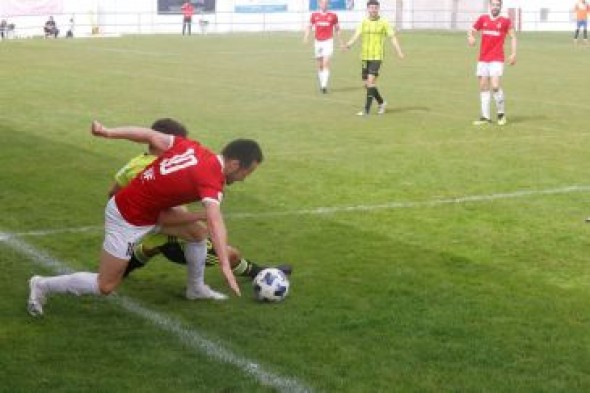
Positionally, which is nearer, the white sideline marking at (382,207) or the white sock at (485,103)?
the white sideline marking at (382,207)

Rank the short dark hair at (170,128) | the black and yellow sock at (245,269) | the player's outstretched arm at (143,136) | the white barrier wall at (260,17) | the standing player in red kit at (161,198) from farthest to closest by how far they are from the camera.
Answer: the white barrier wall at (260,17), the black and yellow sock at (245,269), the short dark hair at (170,128), the player's outstretched arm at (143,136), the standing player in red kit at (161,198)

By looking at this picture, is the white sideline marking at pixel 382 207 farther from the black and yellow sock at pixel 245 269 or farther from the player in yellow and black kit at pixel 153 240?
the black and yellow sock at pixel 245 269

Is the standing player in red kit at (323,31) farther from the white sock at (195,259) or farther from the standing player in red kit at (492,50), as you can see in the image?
the white sock at (195,259)

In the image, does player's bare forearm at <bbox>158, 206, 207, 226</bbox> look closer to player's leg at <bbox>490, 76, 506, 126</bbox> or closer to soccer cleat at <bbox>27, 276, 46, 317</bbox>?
soccer cleat at <bbox>27, 276, 46, 317</bbox>

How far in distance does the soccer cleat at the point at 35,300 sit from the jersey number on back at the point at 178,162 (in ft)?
4.39

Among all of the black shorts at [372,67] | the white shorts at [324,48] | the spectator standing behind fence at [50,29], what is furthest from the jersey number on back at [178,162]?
the spectator standing behind fence at [50,29]

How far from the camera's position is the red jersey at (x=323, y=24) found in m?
26.7

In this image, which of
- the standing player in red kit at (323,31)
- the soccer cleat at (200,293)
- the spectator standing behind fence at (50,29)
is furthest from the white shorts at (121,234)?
the spectator standing behind fence at (50,29)

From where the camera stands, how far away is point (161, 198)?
6980 mm

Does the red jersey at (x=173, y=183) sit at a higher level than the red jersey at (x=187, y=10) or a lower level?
lower

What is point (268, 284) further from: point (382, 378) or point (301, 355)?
point (382, 378)

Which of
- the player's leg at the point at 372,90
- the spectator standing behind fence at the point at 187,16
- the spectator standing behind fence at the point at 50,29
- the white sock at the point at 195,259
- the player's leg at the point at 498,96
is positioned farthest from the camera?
the spectator standing behind fence at the point at 187,16

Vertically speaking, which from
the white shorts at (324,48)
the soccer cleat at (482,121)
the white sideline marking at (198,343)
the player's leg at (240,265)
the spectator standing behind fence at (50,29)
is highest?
the spectator standing behind fence at (50,29)

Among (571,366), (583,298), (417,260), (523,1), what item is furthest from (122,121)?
(523,1)
